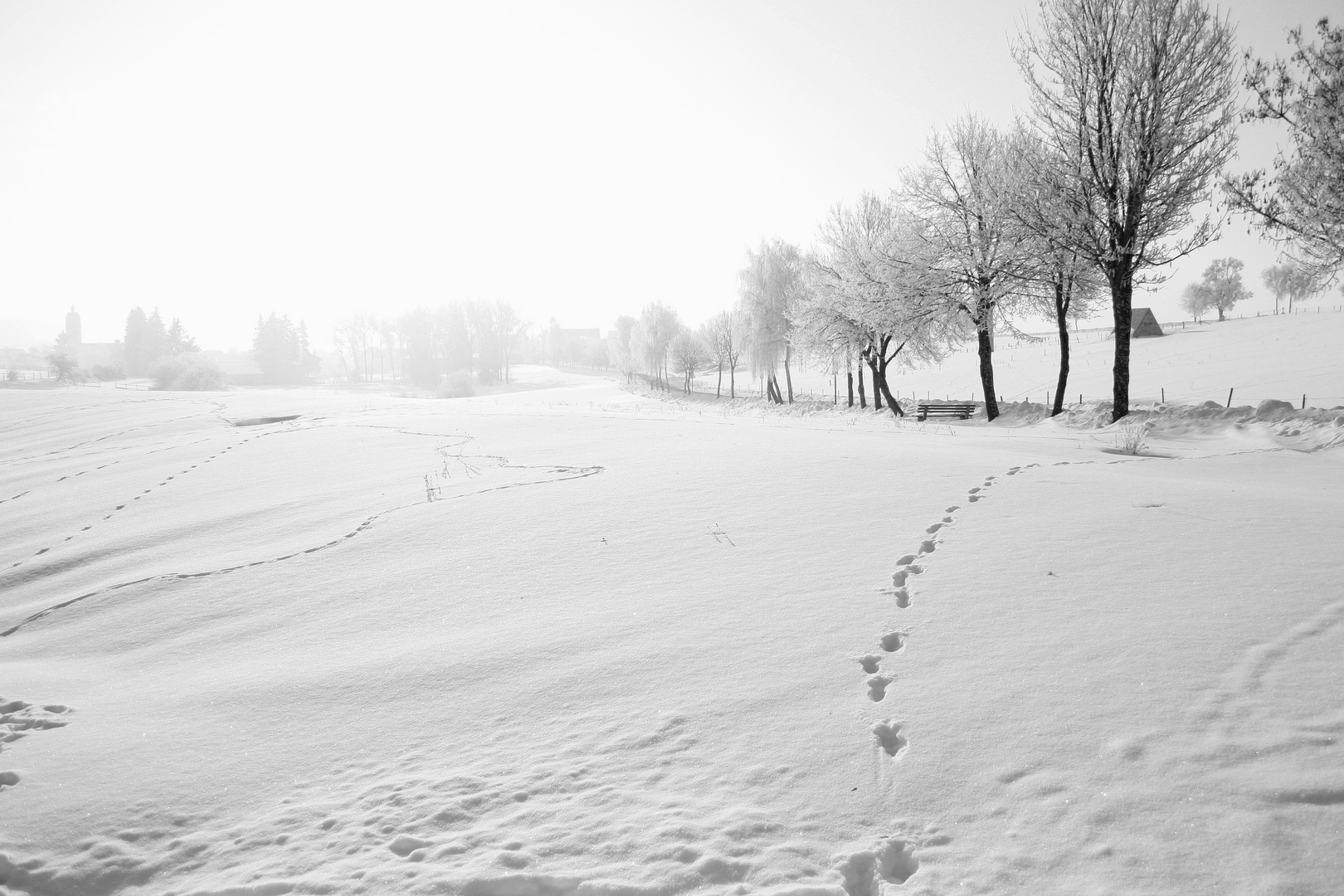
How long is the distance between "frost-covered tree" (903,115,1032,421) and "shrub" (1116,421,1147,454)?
16.9 feet

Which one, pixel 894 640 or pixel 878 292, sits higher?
pixel 878 292

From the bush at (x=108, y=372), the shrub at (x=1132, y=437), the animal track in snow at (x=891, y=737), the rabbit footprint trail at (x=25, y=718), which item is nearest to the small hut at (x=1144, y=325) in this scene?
the shrub at (x=1132, y=437)

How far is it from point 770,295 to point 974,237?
14240 mm

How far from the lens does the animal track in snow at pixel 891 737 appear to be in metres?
2.88

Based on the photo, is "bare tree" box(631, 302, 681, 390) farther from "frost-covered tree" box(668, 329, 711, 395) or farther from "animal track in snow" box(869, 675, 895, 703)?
"animal track in snow" box(869, 675, 895, 703)

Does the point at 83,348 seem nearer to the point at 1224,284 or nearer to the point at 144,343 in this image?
the point at 144,343

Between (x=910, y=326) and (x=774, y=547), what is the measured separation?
16174 mm

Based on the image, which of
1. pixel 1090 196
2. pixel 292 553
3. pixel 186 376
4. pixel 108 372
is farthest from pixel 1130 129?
pixel 108 372

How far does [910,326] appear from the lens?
19641 millimetres

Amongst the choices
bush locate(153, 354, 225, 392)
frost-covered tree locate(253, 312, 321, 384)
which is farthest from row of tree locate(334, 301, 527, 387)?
bush locate(153, 354, 225, 392)

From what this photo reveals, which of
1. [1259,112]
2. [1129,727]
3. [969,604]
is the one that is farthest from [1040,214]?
[1129,727]

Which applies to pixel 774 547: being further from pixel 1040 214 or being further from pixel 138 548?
pixel 1040 214

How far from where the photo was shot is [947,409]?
20312 mm

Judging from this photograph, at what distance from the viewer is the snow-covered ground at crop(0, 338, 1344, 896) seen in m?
2.40
